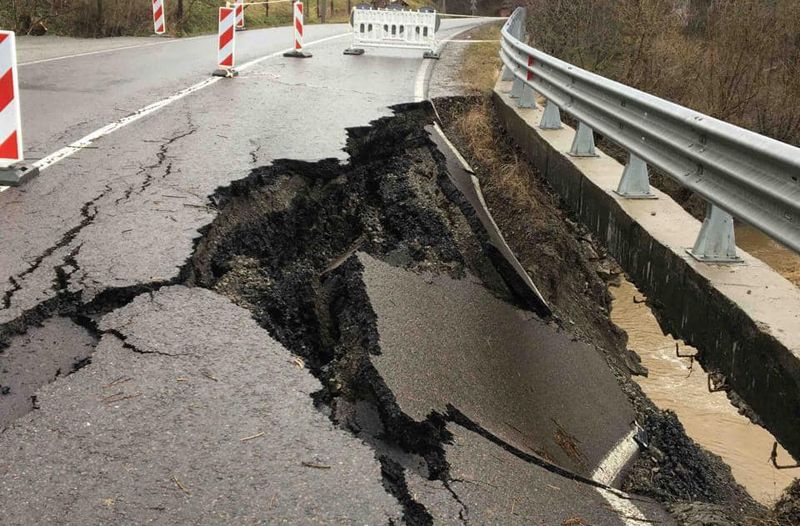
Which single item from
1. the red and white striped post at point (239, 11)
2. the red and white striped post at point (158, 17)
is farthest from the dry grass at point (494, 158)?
the red and white striped post at point (158, 17)

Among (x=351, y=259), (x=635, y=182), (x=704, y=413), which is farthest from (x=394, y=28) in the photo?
(x=704, y=413)

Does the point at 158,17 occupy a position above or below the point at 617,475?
above

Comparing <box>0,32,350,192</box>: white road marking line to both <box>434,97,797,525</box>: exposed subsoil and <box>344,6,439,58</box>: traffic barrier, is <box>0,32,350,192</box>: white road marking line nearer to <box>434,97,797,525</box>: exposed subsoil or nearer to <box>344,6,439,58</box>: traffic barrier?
<box>434,97,797,525</box>: exposed subsoil

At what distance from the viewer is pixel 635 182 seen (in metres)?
5.36

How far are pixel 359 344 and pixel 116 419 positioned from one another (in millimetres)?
1244

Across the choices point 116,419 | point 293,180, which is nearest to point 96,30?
point 293,180

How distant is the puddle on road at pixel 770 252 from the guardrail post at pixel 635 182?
439cm

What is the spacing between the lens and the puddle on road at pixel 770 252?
9656mm

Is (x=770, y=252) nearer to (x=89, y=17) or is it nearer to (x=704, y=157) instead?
(x=704, y=157)

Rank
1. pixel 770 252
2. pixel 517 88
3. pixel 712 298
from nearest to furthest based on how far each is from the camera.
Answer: pixel 712 298, pixel 517 88, pixel 770 252

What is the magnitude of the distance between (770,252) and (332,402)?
9.16 meters

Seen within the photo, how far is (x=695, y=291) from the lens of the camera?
405cm

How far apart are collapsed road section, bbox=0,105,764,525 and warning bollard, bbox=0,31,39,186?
1879 mm

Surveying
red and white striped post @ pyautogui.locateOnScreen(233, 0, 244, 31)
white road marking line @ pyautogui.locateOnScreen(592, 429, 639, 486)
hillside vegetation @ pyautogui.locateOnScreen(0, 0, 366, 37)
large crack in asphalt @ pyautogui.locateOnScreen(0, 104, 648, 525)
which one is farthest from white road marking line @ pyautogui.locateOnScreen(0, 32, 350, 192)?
hillside vegetation @ pyautogui.locateOnScreen(0, 0, 366, 37)
